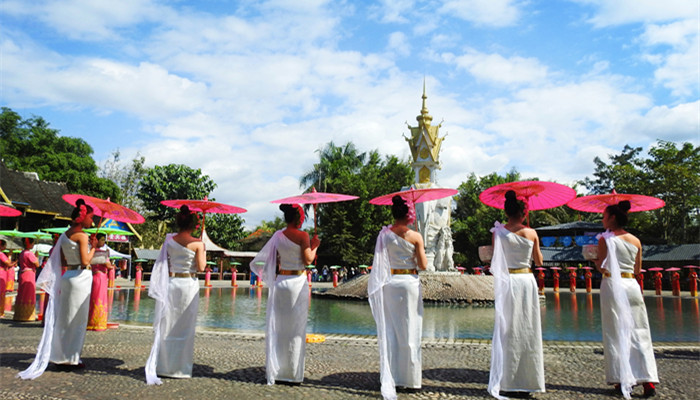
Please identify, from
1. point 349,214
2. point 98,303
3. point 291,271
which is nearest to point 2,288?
point 98,303

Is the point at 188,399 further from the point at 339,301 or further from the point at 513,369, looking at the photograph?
the point at 339,301

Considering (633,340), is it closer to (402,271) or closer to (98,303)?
(402,271)

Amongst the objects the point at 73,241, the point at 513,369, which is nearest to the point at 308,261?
the point at 513,369

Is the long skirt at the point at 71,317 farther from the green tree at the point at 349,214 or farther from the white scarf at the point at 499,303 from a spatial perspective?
the green tree at the point at 349,214

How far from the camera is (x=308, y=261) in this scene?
5.71 meters

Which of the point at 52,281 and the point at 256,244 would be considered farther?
the point at 256,244

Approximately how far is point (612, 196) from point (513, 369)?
262 cm

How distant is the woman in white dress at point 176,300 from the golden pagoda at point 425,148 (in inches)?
846

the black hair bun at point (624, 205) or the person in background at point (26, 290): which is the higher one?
the black hair bun at point (624, 205)

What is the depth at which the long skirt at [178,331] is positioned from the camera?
18.5 ft

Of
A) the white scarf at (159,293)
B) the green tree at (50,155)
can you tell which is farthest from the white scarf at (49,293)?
the green tree at (50,155)

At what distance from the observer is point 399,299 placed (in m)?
5.39

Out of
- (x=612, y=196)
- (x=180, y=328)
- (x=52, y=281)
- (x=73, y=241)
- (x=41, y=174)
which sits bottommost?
(x=180, y=328)

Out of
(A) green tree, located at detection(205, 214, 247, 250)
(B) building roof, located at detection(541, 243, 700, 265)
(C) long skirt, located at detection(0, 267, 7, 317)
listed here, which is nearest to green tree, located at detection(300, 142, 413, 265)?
(A) green tree, located at detection(205, 214, 247, 250)
